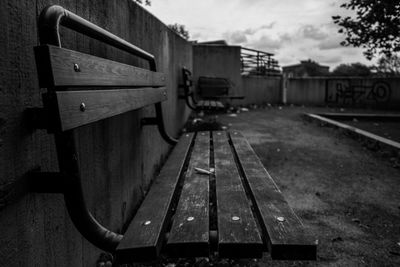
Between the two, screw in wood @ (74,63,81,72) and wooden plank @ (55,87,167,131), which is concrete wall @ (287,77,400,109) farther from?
screw in wood @ (74,63,81,72)

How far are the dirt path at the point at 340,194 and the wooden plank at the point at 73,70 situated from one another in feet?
4.43

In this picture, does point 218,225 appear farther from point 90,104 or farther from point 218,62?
point 218,62

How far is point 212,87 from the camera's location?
927cm

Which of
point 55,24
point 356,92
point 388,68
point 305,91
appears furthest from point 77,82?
point 388,68

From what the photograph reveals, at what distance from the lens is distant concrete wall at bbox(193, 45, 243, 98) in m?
10.2

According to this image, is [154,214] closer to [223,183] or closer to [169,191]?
[169,191]

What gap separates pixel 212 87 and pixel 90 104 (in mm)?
8436

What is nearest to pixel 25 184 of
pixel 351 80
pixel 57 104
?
pixel 57 104

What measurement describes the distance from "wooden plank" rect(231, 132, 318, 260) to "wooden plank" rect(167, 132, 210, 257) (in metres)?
0.24

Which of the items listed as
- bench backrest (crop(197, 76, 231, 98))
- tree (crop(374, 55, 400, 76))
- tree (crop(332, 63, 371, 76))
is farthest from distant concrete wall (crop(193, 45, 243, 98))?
tree (crop(332, 63, 371, 76))

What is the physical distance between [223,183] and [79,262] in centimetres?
83

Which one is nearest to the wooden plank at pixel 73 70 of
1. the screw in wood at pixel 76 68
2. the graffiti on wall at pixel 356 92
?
the screw in wood at pixel 76 68

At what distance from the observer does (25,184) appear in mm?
894

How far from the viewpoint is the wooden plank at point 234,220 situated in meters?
0.99
